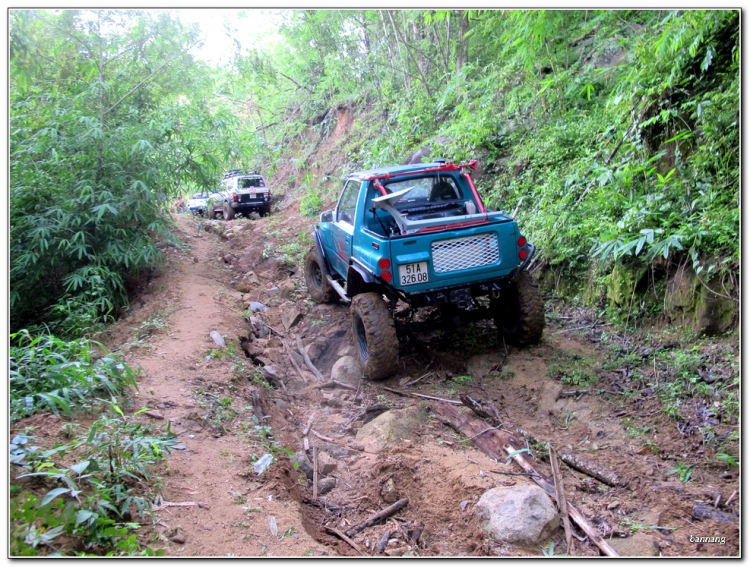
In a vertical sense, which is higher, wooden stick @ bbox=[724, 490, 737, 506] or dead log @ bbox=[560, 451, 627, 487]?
wooden stick @ bbox=[724, 490, 737, 506]

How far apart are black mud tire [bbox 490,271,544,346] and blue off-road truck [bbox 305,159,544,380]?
11mm

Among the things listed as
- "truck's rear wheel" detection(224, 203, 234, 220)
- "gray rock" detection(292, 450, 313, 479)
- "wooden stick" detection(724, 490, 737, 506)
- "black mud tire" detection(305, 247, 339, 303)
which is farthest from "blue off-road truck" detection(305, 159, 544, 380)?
"truck's rear wheel" detection(224, 203, 234, 220)

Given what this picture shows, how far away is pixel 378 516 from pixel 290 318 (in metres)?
4.65

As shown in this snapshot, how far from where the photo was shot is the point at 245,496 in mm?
3365

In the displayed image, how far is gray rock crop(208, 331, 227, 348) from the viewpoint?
6066 mm

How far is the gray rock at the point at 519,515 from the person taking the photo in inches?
121

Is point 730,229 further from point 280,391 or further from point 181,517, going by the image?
point 181,517

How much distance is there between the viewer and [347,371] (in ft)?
19.6

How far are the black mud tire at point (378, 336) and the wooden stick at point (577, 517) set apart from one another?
170 centimetres

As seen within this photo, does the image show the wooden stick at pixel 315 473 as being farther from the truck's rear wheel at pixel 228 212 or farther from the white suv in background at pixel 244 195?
the truck's rear wheel at pixel 228 212

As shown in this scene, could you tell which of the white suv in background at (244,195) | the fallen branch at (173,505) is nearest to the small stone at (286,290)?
the fallen branch at (173,505)

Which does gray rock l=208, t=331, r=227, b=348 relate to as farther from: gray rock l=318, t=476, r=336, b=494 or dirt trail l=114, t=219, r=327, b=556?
gray rock l=318, t=476, r=336, b=494

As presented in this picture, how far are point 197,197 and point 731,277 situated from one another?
17640 mm

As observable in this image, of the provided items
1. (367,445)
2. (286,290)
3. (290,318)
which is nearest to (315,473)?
(367,445)
